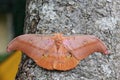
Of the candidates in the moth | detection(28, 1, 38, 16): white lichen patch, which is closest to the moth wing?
the moth

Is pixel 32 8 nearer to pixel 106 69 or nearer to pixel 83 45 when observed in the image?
pixel 83 45

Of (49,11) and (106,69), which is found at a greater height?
(49,11)

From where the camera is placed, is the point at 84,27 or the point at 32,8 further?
the point at 32,8

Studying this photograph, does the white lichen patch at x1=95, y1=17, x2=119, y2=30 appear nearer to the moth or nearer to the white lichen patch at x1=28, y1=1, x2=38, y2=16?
the moth

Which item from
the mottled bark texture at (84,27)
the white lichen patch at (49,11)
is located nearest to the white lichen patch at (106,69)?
the mottled bark texture at (84,27)

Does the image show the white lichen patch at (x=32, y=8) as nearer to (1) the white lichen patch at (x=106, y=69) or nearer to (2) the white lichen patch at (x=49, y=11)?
(2) the white lichen patch at (x=49, y=11)

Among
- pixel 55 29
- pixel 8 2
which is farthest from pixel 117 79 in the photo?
pixel 8 2

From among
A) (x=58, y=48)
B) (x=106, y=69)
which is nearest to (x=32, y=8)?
(x=58, y=48)
